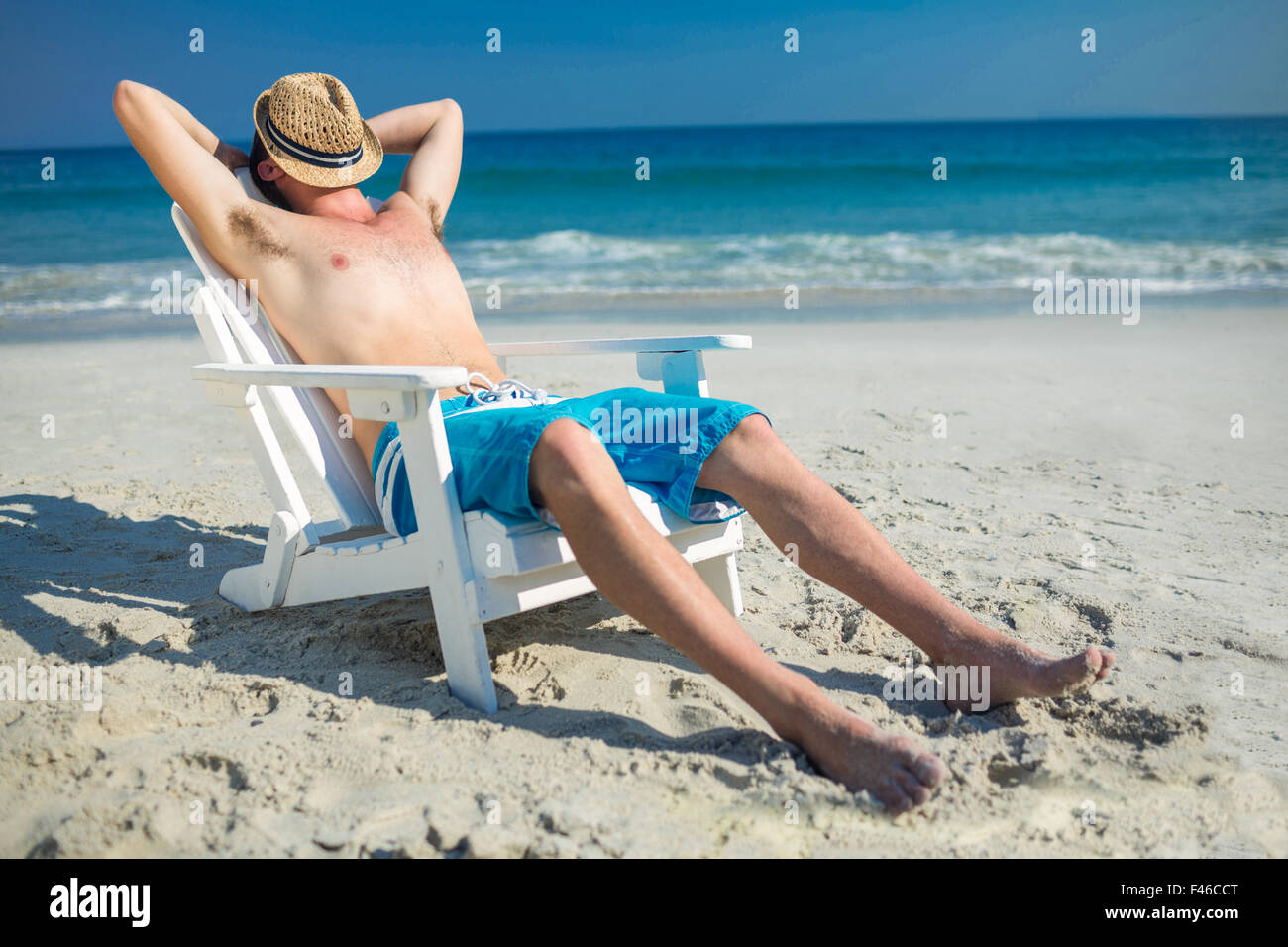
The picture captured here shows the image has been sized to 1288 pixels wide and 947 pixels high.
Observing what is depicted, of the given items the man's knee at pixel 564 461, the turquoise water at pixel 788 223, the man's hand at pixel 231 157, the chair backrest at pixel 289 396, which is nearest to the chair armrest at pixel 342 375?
the chair backrest at pixel 289 396

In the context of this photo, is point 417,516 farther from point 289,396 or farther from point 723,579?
point 723,579

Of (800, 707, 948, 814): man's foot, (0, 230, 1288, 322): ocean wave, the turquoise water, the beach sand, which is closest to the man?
(800, 707, 948, 814): man's foot

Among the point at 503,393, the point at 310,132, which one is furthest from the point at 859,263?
the point at 503,393

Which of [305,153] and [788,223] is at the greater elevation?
[788,223]

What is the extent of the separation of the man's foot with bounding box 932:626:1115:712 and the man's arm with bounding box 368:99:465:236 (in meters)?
2.14

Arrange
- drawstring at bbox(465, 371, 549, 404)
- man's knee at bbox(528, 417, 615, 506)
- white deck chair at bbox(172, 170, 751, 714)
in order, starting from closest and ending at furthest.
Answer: man's knee at bbox(528, 417, 615, 506)
white deck chair at bbox(172, 170, 751, 714)
drawstring at bbox(465, 371, 549, 404)

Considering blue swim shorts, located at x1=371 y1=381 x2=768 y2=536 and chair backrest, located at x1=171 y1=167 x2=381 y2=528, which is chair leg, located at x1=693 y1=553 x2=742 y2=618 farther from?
chair backrest, located at x1=171 y1=167 x2=381 y2=528

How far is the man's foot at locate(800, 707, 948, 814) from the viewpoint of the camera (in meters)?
1.70

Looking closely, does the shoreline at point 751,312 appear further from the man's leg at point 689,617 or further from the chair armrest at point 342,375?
the man's leg at point 689,617

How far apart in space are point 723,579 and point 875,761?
38.7 inches

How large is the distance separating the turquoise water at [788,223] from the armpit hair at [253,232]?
22.6 ft

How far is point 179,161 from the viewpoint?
2.68 metres

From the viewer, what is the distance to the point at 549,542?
6.89ft

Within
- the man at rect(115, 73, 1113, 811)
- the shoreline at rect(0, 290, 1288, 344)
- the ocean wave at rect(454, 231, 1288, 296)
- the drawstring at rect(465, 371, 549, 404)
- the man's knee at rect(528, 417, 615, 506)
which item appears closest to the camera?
A: the man at rect(115, 73, 1113, 811)
